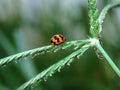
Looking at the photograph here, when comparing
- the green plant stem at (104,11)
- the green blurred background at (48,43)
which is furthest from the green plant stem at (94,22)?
the green blurred background at (48,43)

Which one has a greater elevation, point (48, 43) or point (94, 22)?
point (94, 22)

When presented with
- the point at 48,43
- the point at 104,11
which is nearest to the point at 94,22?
the point at 104,11

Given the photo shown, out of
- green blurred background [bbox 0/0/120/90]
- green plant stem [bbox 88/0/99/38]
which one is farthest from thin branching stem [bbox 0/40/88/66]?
green blurred background [bbox 0/0/120/90]

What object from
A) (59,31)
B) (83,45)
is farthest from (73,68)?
(83,45)

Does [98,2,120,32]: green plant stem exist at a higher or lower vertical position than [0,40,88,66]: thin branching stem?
higher

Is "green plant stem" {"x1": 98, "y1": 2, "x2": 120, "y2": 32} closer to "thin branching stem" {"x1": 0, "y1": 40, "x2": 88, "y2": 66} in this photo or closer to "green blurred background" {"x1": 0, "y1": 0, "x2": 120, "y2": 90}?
"thin branching stem" {"x1": 0, "y1": 40, "x2": 88, "y2": 66}

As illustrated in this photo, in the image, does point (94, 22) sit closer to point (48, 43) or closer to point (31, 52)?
point (31, 52)

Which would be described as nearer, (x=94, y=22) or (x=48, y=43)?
(x=94, y=22)

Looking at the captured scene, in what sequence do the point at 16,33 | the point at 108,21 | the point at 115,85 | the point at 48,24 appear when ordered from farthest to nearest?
1. the point at 48,24
2. the point at 108,21
3. the point at 16,33
4. the point at 115,85

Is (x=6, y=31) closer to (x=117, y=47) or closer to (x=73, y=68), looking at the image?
(x=73, y=68)
